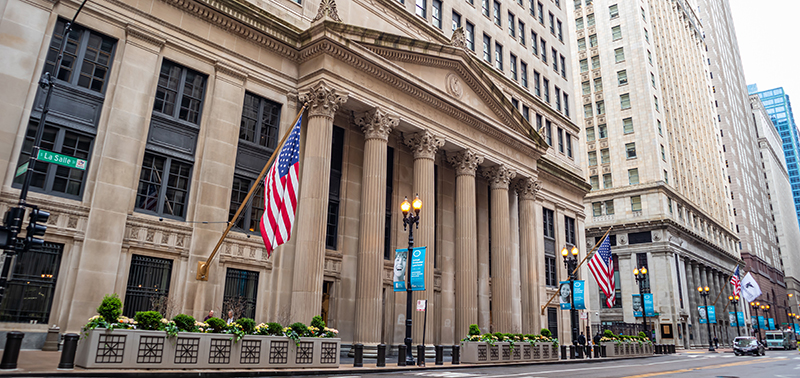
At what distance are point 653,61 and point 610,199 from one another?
2155 cm

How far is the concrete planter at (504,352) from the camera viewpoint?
23.9 m

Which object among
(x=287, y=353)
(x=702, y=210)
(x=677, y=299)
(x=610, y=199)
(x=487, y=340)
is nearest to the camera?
(x=287, y=353)

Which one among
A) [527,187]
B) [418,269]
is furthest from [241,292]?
[527,187]

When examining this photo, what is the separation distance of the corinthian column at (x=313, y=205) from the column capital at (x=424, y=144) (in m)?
5.85

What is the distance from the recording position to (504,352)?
83.7ft

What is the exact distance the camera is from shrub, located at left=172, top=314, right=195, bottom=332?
14438 mm

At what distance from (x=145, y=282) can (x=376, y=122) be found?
13126 mm

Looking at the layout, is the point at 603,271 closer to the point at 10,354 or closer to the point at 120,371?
the point at 120,371

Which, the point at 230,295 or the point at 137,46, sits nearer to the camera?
the point at 137,46

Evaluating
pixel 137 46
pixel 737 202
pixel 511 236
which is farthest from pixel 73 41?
pixel 737 202

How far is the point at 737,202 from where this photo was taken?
111062mm

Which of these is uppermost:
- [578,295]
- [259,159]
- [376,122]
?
[376,122]

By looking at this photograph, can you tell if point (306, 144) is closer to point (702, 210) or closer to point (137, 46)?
point (137, 46)

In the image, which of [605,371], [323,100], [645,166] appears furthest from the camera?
[645,166]
